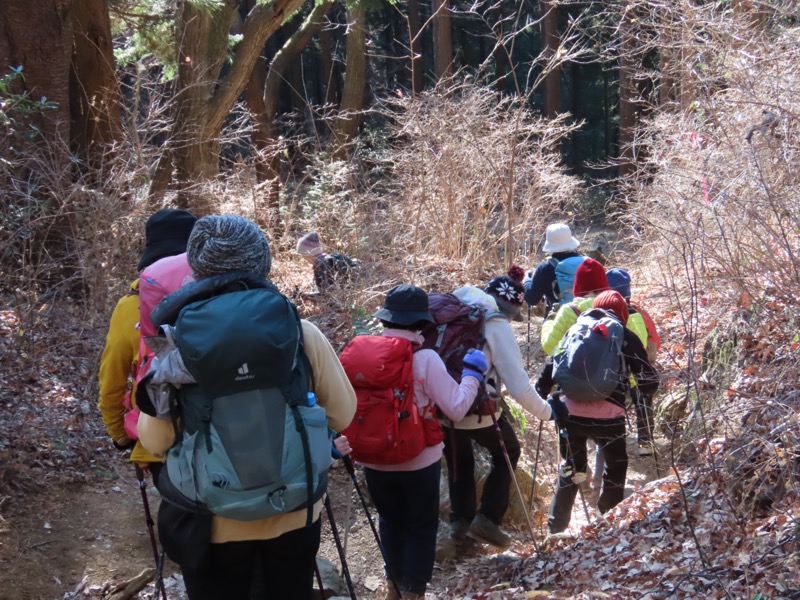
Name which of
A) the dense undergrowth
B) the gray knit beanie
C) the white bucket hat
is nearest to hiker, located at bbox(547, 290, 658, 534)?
the dense undergrowth

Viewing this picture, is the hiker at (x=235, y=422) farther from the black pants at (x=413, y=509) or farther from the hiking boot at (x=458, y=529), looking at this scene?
the hiking boot at (x=458, y=529)

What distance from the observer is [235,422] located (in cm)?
280

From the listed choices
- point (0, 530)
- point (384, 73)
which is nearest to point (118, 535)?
point (0, 530)

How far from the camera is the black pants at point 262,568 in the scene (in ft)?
9.85

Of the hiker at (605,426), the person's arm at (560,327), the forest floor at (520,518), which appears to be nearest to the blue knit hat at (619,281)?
the forest floor at (520,518)

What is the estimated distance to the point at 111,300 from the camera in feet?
30.4

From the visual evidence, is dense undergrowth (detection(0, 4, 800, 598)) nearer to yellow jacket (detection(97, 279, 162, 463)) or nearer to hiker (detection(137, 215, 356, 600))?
hiker (detection(137, 215, 356, 600))

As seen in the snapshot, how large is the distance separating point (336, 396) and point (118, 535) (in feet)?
11.7

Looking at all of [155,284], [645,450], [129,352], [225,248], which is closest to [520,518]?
[645,450]

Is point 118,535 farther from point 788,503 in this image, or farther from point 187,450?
point 788,503

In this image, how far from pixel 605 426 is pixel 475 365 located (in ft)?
4.15

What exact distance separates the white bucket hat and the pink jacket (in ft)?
10.8

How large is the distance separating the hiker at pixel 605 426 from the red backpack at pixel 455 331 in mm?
728

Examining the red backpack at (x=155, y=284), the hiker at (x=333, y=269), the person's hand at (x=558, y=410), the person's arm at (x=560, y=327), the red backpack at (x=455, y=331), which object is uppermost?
the red backpack at (x=155, y=284)
